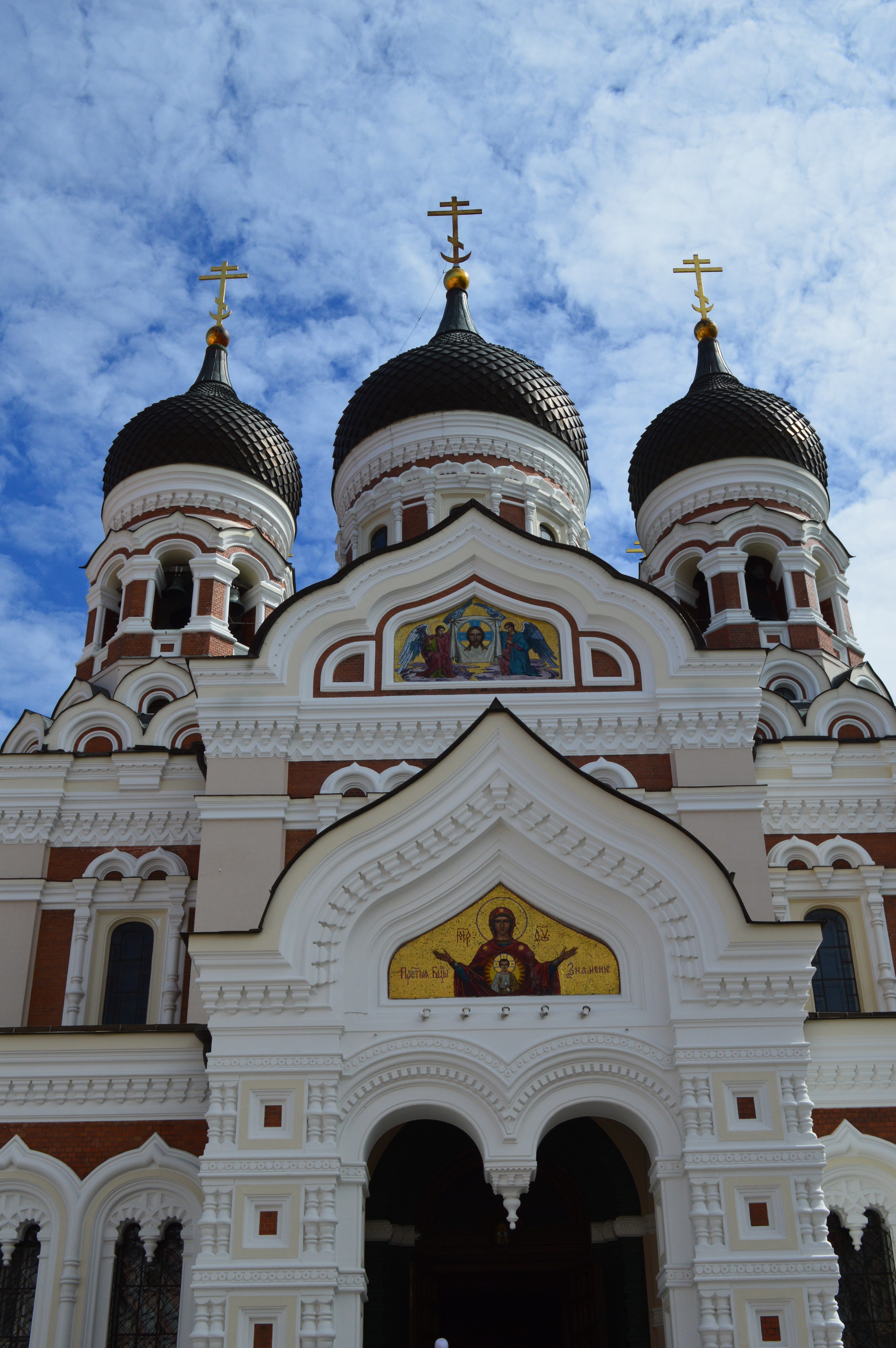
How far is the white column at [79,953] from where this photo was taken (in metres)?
13.2

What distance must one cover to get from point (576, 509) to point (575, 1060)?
11299 mm

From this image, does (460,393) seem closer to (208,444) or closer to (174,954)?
(208,444)

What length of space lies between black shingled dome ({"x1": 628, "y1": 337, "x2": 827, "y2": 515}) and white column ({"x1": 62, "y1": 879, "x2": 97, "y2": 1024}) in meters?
10.5

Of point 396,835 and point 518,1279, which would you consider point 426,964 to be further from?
point 518,1279

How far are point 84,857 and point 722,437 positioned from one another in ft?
35.8

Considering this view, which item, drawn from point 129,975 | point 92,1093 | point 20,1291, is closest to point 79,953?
point 129,975

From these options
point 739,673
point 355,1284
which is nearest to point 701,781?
point 739,673

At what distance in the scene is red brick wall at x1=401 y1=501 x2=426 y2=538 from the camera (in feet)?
A: 59.5

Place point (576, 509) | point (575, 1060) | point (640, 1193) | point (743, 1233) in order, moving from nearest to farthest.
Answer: point (743, 1233) → point (575, 1060) → point (640, 1193) → point (576, 509)

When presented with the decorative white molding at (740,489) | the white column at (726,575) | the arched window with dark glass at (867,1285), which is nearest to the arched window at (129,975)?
the arched window with dark glass at (867,1285)

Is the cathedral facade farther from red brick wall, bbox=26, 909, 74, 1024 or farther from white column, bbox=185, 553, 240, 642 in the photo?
white column, bbox=185, 553, 240, 642

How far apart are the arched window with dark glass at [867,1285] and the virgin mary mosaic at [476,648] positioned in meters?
5.26

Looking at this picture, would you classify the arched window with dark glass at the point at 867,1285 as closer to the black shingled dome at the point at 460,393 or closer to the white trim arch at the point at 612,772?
the white trim arch at the point at 612,772

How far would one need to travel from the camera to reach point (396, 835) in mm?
9672
